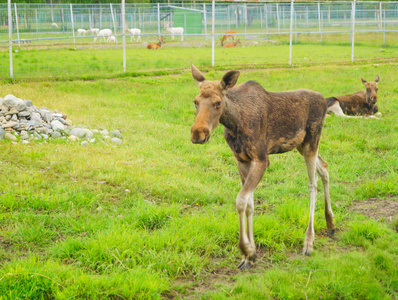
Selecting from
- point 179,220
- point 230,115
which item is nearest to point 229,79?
point 230,115

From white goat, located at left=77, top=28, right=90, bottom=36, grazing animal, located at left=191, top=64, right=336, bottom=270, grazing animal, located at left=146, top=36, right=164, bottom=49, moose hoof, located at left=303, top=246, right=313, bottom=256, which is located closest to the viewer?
grazing animal, located at left=191, top=64, right=336, bottom=270

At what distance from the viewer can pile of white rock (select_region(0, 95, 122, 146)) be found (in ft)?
30.8

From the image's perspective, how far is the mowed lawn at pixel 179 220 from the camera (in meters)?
4.62

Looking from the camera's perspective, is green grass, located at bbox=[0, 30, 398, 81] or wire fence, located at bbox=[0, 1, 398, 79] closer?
green grass, located at bbox=[0, 30, 398, 81]

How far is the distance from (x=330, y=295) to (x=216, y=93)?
247 cm

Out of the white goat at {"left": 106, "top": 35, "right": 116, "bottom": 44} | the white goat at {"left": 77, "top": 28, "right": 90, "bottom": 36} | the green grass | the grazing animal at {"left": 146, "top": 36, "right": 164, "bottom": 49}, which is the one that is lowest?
the green grass

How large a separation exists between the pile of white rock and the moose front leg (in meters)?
5.06

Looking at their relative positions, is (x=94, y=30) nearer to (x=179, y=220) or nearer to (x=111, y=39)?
(x=111, y=39)

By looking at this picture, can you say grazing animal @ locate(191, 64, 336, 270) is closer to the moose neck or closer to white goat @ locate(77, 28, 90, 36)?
the moose neck

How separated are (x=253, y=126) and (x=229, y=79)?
64 centimetres

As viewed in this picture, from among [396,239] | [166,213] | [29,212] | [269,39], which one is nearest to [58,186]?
[29,212]

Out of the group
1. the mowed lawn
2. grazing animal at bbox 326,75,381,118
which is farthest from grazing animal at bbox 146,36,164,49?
the mowed lawn

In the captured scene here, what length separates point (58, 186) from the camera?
22.8 ft

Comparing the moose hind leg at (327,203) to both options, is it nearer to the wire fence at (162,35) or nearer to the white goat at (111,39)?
the wire fence at (162,35)
